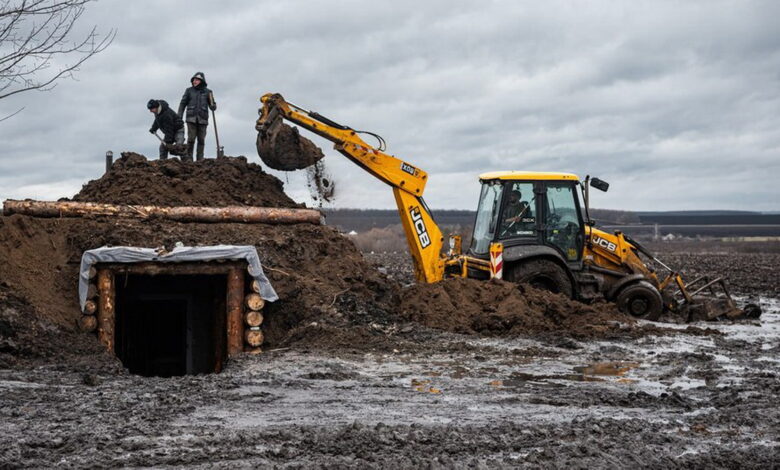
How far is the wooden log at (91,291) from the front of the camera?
12648mm

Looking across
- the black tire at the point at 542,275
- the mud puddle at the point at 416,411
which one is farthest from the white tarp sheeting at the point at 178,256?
the black tire at the point at 542,275

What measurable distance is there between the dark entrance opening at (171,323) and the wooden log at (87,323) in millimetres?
1085

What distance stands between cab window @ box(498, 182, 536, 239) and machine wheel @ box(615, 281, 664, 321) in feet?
7.04

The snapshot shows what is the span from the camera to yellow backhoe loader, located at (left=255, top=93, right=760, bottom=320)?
16062 millimetres

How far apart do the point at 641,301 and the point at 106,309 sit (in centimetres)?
944

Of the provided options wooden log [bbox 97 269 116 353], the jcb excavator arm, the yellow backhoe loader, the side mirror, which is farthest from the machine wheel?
wooden log [bbox 97 269 116 353]

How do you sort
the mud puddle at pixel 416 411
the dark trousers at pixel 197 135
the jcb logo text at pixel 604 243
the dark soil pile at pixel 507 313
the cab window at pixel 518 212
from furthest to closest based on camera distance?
the jcb logo text at pixel 604 243 < the dark trousers at pixel 197 135 < the cab window at pixel 518 212 < the dark soil pile at pixel 507 313 < the mud puddle at pixel 416 411

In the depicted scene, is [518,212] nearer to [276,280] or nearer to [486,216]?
[486,216]

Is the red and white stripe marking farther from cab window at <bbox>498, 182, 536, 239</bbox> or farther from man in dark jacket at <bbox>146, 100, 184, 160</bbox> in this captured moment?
man in dark jacket at <bbox>146, 100, 184, 160</bbox>

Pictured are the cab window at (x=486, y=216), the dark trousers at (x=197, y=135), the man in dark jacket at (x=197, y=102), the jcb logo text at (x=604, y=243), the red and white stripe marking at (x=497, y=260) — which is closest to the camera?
the red and white stripe marking at (x=497, y=260)

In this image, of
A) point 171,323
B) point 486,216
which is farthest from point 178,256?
point 486,216

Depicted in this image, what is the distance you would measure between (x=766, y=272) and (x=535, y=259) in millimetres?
18086

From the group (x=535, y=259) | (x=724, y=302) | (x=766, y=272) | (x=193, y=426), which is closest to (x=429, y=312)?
(x=535, y=259)

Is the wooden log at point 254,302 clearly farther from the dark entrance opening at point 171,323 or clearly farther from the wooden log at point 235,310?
the dark entrance opening at point 171,323
